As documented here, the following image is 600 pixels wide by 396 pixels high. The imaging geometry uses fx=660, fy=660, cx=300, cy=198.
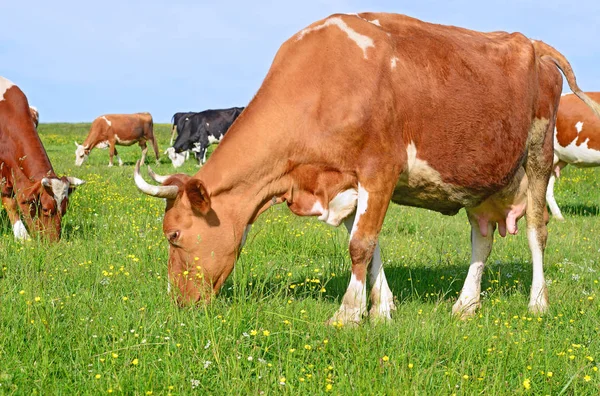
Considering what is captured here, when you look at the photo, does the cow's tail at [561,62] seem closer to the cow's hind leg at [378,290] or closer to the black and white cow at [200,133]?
the cow's hind leg at [378,290]

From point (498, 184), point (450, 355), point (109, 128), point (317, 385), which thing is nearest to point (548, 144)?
point (498, 184)

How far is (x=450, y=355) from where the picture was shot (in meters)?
4.37

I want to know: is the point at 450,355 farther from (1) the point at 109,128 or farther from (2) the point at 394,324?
(1) the point at 109,128

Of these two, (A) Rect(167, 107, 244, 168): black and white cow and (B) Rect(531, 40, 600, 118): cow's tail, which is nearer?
(B) Rect(531, 40, 600, 118): cow's tail

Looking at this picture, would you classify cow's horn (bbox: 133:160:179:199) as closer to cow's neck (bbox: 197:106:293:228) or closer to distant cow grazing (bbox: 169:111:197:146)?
cow's neck (bbox: 197:106:293:228)

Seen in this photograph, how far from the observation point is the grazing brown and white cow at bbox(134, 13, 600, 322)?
509 centimetres

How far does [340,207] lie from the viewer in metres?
5.35

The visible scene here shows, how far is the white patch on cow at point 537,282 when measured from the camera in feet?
20.0

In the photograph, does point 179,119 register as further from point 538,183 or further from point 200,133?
point 538,183

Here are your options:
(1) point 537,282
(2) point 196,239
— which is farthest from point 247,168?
(1) point 537,282

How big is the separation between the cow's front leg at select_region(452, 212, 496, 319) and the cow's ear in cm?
253

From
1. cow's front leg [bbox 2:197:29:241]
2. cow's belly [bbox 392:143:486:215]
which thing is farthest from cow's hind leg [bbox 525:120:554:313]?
cow's front leg [bbox 2:197:29:241]

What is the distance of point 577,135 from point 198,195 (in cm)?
1089

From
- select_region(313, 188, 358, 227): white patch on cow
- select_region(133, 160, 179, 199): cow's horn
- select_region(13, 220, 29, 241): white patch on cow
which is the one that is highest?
select_region(133, 160, 179, 199): cow's horn
